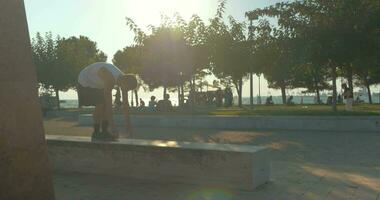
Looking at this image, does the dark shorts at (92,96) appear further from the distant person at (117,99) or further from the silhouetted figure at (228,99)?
the silhouetted figure at (228,99)

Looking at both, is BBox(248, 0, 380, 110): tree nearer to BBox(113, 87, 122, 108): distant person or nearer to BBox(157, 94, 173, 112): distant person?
BBox(157, 94, 173, 112): distant person

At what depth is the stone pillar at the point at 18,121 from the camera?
3.85 m

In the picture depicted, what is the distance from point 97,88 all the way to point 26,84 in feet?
15.7

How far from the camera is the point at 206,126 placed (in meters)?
17.2

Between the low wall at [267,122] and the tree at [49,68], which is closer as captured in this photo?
the low wall at [267,122]

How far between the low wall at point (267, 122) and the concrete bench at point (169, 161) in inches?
357

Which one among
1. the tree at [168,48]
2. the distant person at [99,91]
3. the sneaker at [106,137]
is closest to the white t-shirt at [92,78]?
the distant person at [99,91]

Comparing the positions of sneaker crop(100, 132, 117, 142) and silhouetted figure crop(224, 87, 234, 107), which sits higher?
silhouetted figure crop(224, 87, 234, 107)

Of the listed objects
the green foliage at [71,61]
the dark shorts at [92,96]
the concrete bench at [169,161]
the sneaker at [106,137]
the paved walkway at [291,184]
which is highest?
the green foliage at [71,61]

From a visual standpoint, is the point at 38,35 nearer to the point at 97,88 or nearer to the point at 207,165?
the point at 97,88

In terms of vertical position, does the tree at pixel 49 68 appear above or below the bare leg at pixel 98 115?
above

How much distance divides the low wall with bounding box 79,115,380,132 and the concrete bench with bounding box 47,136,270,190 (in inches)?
357

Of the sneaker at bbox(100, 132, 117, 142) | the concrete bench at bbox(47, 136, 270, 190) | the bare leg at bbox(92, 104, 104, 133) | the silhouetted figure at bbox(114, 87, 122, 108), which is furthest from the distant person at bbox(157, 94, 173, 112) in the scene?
the concrete bench at bbox(47, 136, 270, 190)

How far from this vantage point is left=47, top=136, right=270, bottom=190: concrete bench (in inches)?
240
